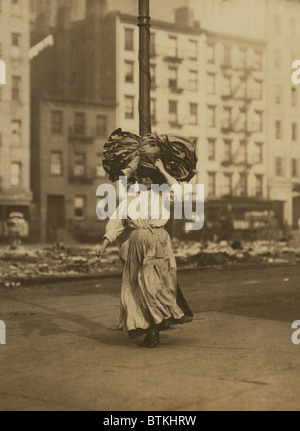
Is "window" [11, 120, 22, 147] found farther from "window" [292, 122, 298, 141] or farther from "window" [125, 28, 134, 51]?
"window" [292, 122, 298, 141]

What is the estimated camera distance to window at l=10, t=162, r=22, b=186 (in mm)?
19797

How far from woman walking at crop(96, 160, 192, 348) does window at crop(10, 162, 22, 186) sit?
1301 cm

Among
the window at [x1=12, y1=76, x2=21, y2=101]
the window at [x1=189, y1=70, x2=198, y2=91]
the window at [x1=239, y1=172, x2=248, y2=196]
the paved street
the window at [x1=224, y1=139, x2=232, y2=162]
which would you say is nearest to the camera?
the paved street

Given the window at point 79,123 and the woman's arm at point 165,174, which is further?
the window at point 79,123

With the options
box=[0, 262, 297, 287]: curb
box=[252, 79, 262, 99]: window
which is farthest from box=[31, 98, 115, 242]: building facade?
box=[252, 79, 262, 99]: window

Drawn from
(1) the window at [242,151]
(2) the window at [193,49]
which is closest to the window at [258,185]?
(1) the window at [242,151]

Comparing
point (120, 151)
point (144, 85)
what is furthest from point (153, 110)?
point (120, 151)

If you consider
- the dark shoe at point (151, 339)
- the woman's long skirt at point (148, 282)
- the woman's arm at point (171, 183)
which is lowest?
the dark shoe at point (151, 339)

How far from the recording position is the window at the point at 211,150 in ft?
58.9

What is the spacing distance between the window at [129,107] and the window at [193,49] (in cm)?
176

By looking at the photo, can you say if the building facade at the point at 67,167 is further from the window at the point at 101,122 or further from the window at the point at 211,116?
the window at the point at 211,116
